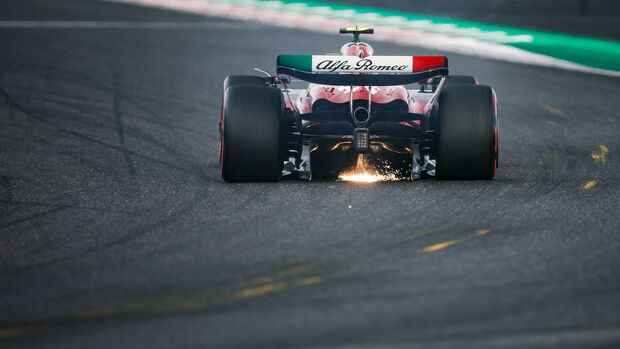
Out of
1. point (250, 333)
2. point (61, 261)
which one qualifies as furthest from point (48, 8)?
point (250, 333)

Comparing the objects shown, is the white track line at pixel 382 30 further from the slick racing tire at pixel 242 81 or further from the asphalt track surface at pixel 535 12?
the slick racing tire at pixel 242 81

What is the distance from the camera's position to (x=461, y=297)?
5902 millimetres

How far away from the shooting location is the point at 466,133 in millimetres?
8875

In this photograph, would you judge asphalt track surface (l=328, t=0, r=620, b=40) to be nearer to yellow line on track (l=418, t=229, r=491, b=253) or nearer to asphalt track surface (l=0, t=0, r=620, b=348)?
asphalt track surface (l=0, t=0, r=620, b=348)

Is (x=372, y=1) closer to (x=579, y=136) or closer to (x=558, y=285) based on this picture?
(x=579, y=136)

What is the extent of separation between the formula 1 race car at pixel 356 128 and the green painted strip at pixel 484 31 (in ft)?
33.3

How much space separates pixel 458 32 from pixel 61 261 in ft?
55.7

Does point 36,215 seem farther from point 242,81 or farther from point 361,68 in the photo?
point 361,68

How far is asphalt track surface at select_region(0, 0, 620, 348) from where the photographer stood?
5469mm

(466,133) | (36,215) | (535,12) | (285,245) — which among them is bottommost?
(36,215)

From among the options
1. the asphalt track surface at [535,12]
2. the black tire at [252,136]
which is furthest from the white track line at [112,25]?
the black tire at [252,136]

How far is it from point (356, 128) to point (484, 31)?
1458 cm

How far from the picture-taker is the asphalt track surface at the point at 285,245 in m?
5.47

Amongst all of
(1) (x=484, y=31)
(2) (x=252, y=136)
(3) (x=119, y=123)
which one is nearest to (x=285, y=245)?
(2) (x=252, y=136)
